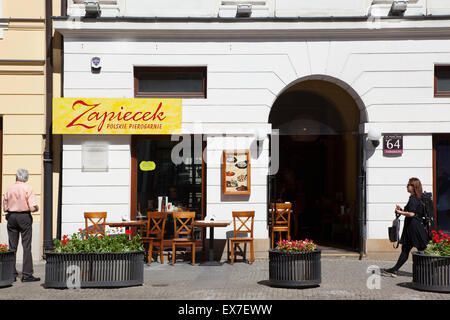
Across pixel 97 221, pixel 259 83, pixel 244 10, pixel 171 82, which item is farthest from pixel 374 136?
pixel 97 221

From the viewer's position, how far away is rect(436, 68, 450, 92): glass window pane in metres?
14.2

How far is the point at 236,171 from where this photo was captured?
14.1 metres

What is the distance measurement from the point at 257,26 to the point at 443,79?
14.6ft

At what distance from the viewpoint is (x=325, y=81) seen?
14.9 meters

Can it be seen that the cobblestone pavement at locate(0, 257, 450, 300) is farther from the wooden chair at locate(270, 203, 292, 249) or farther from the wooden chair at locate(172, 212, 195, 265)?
the wooden chair at locate(270, 203, 292, 249)

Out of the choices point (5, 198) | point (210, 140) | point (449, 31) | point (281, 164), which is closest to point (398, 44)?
point (449, 31)

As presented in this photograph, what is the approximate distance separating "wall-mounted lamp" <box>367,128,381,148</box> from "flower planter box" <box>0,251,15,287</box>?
26.1 ft

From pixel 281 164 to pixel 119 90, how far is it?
661 centimetres

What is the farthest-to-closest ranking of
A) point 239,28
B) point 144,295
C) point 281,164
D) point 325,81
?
point 281,164 < point 325,81 < point 239,28 < point 144,295

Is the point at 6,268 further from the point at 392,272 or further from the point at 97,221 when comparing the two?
the point at 392,272

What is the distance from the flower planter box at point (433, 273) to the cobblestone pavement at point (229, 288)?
0.48ft

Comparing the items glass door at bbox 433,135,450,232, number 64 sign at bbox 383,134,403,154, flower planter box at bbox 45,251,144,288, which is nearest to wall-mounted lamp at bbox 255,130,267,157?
number 64 sign at bbox 383,134,403,154
